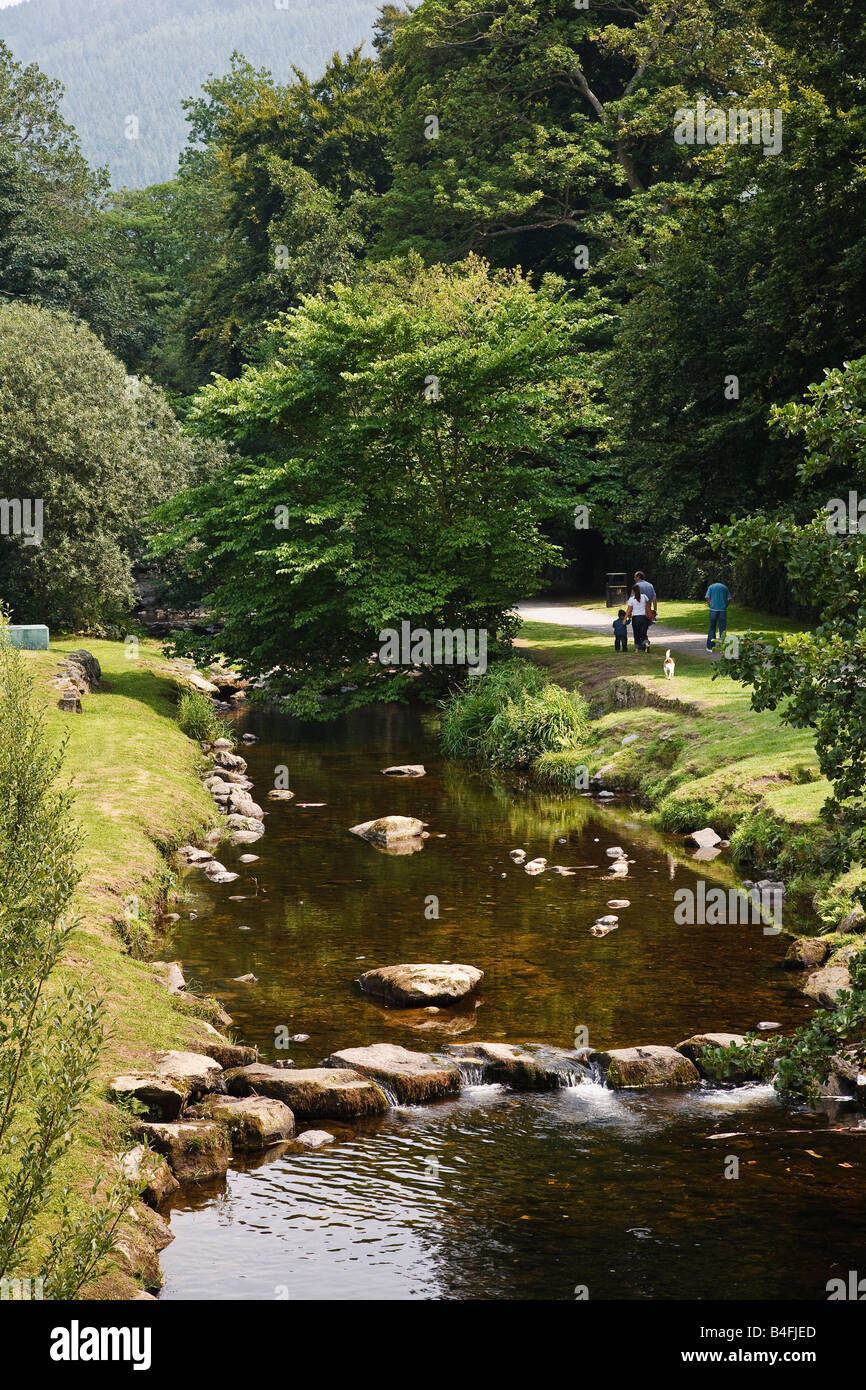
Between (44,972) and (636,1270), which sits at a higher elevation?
(44,972)

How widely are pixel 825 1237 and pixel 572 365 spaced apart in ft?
85.1

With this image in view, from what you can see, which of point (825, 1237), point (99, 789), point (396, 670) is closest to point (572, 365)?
point (396, 670)

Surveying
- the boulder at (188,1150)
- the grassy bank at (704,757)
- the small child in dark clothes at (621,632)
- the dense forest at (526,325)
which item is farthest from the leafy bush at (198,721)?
the boulder at (188,1150)

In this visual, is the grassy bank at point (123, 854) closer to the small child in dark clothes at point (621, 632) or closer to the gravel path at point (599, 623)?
the small child in dark clothes at point (621, 632)

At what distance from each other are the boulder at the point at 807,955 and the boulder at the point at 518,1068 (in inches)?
147

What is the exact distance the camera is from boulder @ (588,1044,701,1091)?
474 inches

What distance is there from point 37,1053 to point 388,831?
14831 millimetres

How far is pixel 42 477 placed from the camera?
37.8m

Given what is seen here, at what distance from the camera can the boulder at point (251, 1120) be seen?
1084cm

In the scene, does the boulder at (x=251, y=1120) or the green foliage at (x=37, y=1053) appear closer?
the green foliage at (x=37, y=1053)

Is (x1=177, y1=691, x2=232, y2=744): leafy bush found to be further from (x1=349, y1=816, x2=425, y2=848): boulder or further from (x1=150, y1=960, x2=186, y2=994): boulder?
(x1=150, y1=960, x2=186, y2=994): boulder

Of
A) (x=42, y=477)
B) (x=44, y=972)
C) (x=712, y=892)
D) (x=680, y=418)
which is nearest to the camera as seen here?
(x=44, y=972)

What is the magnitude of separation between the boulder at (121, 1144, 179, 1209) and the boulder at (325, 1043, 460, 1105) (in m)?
2.44
